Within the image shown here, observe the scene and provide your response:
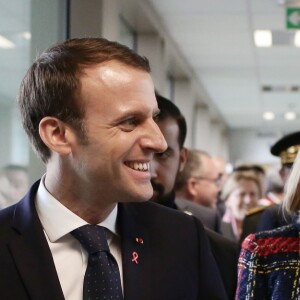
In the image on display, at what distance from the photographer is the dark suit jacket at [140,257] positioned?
123 cm

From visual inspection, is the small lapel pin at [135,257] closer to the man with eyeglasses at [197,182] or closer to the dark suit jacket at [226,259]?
the dark suit jacket at [226,259]

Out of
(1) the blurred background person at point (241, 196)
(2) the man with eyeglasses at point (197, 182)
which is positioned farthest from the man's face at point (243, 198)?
→ (2) the man with eyeglasses at point (197, 182)

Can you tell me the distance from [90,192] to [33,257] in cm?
17

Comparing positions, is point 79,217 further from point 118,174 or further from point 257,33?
point 257,33

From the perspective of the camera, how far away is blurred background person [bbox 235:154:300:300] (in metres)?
1.80

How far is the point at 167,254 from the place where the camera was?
138 centimetres

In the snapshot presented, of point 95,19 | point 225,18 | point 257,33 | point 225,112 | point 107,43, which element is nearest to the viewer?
point 107,43

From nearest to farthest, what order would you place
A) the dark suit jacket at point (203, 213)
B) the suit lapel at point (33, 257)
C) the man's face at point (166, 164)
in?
1. the suit lapel at point (33, 257)
2. the man's face at point (166, 164)
3. the dark suit jacket at point (203, 213)

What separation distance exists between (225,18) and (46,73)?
14.8 ft

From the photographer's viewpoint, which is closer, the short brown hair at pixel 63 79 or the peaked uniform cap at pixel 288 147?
the short brown hair at pixel 63 79

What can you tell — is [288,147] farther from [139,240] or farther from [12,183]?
[139,240]

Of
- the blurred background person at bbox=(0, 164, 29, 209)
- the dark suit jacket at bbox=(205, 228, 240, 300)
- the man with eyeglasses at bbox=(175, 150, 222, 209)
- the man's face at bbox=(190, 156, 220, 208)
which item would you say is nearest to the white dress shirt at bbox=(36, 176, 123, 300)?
the dark suit jacket at bbox=(205, 228, 240, 300)

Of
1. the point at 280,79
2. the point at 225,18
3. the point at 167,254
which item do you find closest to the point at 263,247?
the point at 167,254

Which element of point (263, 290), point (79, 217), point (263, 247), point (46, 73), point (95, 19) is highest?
point (95, 19)
